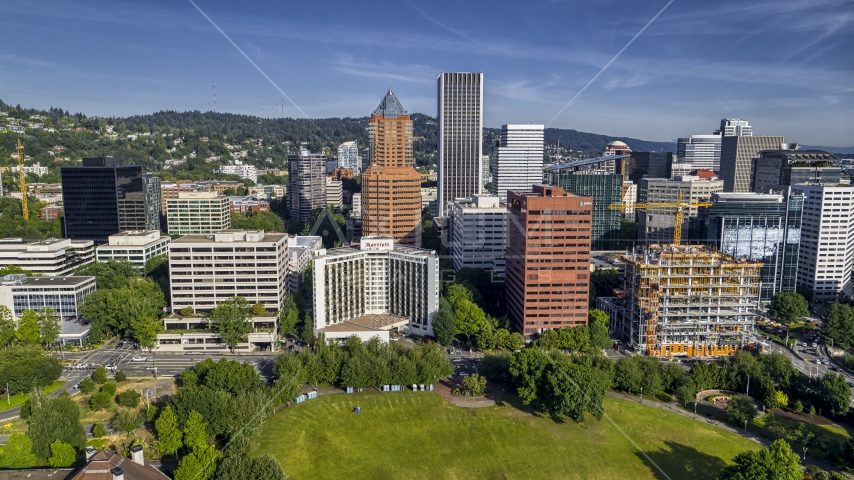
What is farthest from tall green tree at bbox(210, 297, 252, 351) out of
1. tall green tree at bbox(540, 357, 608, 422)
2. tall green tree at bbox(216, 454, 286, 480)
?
tall green tree at bbox(540, 357, 608, 422)

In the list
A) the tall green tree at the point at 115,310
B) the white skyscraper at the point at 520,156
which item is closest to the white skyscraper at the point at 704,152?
the white skyscraper at the point at 520,156

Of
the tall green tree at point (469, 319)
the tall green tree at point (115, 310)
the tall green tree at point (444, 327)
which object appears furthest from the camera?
the tall green tree at point (469, 319)

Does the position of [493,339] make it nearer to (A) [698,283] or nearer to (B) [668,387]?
(B) [668,387]

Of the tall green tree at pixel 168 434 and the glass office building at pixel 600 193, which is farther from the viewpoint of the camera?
the glass office building at pixel 600 193

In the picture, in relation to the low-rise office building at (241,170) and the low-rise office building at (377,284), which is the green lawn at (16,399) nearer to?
the low-rise office building at (377,284)

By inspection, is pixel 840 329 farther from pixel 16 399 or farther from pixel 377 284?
pixel 16 399

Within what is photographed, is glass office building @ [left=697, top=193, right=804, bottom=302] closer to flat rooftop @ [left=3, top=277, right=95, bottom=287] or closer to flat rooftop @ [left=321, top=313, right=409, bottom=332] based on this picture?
flat rooftop @ [left=321, top=313, right=409, bottom=332]
